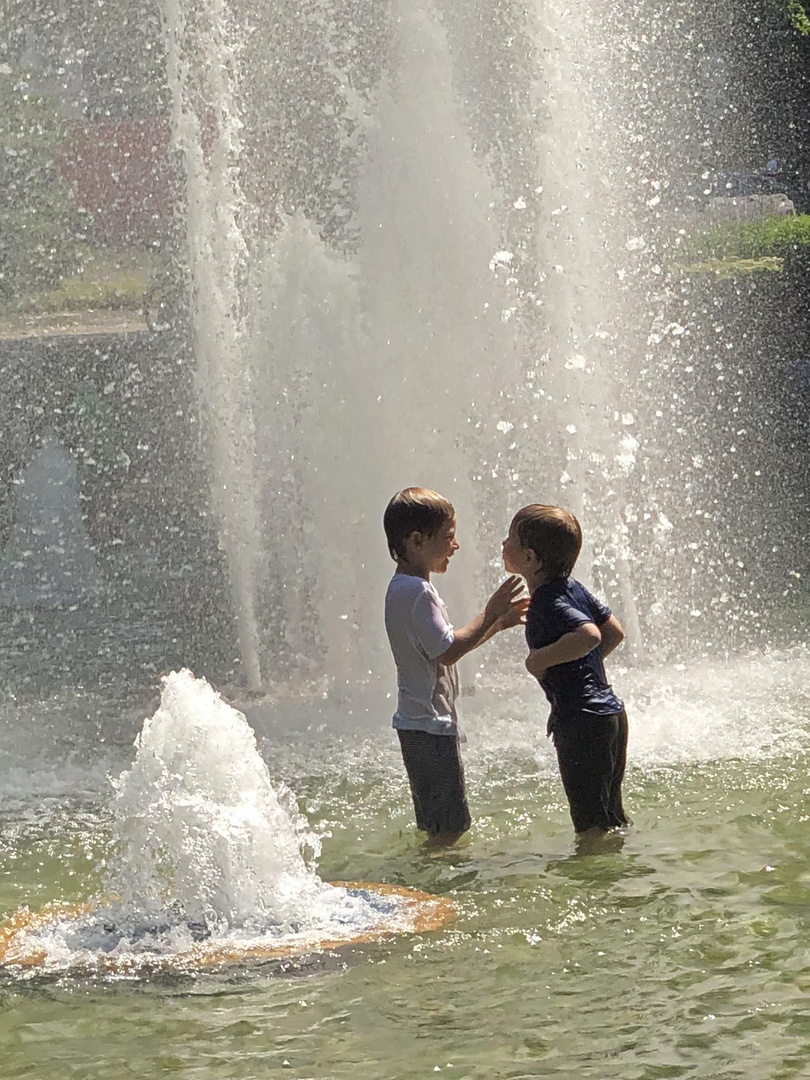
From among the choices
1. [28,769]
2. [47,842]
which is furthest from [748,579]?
[47,842]

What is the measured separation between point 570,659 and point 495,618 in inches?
9.4

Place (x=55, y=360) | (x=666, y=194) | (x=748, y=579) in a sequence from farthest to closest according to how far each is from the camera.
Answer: (x=666, y=194), (x=55, y=360), (x=748, y=579)

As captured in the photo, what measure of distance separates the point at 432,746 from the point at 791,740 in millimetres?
2011

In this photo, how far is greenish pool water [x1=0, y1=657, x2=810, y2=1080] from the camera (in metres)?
3.77

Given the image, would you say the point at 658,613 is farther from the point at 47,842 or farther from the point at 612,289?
the point at 47,842

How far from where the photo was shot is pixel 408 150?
841 centimetres

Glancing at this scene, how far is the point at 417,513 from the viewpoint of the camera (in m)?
5.13

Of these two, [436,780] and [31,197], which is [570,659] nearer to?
[436,780]

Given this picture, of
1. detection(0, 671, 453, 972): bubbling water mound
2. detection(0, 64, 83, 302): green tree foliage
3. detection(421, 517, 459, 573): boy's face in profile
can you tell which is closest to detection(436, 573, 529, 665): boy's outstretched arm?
detection(421, 517, 459, 573): boy's face in profile

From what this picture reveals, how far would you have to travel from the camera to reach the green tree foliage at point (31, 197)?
21.1m

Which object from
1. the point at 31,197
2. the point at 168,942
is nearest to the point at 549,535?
the point at 168,942

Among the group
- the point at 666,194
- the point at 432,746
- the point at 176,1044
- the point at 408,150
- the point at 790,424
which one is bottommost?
the point at 176,1044

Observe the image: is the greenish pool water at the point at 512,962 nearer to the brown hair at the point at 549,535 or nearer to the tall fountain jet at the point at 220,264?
the brown hair at the point at 549,535

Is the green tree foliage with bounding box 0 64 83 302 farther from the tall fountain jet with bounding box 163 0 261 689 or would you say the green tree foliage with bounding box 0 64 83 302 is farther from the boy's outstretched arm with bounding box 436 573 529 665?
the boy's outstretched arm with bounding box 436 573 529 665
